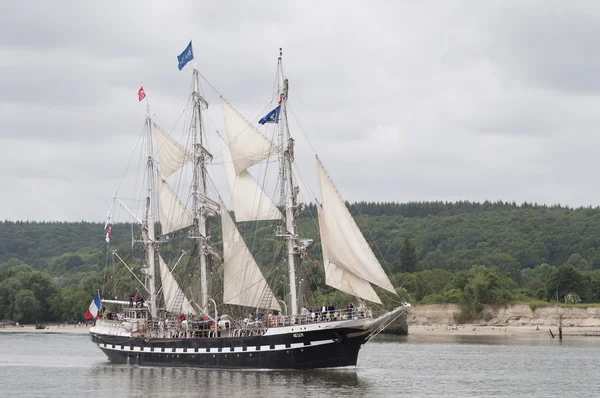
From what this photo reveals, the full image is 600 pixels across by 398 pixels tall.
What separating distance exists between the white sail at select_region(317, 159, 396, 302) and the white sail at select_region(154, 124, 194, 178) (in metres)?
20.0

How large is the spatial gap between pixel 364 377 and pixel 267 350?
7759mm

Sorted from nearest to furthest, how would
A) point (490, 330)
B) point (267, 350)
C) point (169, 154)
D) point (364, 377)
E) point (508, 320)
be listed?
1. point (364, 377)
2. point (267, 350)
3. point (169, 154)
4. point (490, 330)
5. point (508, 320)

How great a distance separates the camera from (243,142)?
86625mm

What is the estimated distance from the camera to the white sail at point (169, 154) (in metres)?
94.9

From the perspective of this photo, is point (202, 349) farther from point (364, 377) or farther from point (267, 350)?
point (364, 377)

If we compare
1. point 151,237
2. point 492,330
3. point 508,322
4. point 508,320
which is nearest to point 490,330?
point 492,330

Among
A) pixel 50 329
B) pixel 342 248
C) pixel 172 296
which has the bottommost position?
pixel 50 329

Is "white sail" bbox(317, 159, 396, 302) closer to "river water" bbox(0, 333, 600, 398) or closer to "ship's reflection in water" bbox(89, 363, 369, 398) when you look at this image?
"ship's reflection in water" bbox(89, 363, 369, 398)

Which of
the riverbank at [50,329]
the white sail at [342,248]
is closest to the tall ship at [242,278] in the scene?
the white sail at [342,248]

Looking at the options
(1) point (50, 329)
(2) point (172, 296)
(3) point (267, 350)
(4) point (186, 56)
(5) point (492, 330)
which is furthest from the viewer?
(1) point (50, 329)

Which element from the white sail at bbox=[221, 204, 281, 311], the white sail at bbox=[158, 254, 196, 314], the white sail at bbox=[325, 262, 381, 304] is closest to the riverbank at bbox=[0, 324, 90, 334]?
the white sail at bbox=[158, 254, 196, 314]

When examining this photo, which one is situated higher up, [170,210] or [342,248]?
[170,210]

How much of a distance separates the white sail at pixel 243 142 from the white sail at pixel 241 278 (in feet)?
20.3

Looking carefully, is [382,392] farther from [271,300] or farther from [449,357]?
[449,357]
